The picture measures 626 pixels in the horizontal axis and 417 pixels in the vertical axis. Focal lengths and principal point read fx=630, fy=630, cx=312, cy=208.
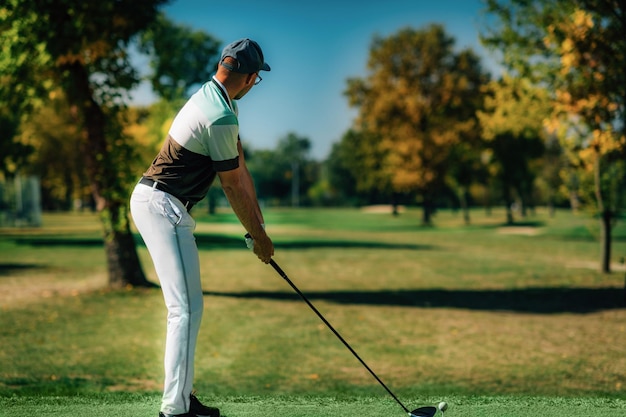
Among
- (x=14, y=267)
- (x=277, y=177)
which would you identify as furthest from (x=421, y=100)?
(x=277, y=177)

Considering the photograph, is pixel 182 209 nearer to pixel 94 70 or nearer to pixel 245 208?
pixel 245 208

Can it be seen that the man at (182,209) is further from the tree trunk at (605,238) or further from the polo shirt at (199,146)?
the tree trunk at (605,238)

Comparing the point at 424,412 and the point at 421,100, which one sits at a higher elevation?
the point at 421,100

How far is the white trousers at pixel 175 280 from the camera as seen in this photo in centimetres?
358

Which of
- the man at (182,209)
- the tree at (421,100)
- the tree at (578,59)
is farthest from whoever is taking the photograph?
the tree at (421,100)

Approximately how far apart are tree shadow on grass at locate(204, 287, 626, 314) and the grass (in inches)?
1.9

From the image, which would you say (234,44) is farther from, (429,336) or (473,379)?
(429,336)

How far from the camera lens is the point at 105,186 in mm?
13336

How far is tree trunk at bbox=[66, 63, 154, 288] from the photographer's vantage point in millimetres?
13047

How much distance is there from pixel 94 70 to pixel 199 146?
10596 millimetres

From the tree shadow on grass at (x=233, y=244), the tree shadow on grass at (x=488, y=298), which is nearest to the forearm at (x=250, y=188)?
the tree shadow on grass at (x=488, y=298)

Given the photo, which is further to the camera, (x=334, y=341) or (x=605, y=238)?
(x=605, y=238)

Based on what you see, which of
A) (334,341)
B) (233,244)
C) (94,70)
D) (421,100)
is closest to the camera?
(334,341)

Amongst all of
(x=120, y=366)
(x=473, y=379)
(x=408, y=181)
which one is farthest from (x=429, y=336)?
(x=408, y=181)
